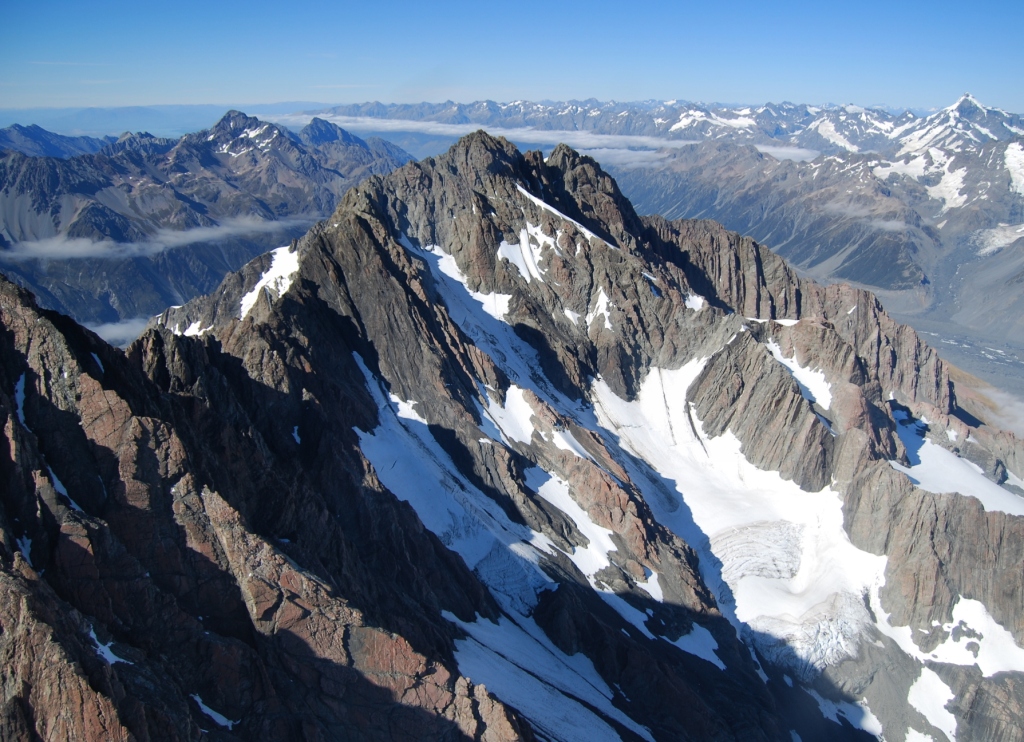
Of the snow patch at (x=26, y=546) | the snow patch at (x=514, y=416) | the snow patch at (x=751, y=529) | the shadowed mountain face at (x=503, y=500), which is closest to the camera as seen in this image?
the snow patch at (x=26, y=546)

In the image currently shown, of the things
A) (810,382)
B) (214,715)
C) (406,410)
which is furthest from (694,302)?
(214,715)

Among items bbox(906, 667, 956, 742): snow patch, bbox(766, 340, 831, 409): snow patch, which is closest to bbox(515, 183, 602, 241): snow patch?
bbox(766, 340, 831, 409): snow patch

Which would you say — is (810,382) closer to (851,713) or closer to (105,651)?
(851,713)

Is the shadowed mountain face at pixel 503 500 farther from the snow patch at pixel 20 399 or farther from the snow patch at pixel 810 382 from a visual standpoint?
the snow patch at pixel 810 382

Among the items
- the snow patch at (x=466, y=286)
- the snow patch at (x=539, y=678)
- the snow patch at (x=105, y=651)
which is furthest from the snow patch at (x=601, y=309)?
the snow patch at (x=105, y=651)

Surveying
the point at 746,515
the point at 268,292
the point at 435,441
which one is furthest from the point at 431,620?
the point at 268,292
